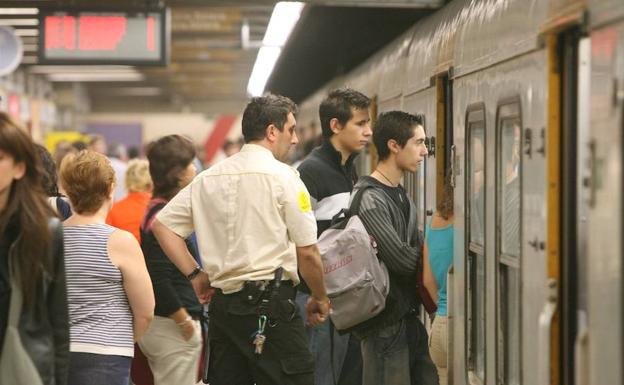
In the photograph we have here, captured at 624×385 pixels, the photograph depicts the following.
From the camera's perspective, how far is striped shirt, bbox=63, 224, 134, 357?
4.32m

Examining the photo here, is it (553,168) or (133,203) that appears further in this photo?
(133,203)

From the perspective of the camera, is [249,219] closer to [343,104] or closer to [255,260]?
[255,260]

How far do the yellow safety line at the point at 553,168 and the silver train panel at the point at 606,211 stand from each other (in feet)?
1.53

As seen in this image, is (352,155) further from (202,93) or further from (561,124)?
(202,93)

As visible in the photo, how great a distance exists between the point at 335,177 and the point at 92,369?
2001 mm

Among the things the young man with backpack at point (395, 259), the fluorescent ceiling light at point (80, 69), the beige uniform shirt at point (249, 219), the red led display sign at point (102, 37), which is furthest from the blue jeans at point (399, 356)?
the fluorescent ceiling light at point (80, 69)

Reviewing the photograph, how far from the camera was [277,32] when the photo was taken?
528 inches

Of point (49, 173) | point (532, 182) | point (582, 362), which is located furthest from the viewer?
point (49, 173)

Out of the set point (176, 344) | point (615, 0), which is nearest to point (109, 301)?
point (176, 344)

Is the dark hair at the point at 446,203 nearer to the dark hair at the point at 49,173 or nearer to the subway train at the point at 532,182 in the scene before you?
the subway train at the point at 532,182

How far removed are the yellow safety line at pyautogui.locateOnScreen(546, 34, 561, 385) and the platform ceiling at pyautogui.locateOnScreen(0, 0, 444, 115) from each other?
3700 millimetres

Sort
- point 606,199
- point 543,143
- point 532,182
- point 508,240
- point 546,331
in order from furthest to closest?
point 508,240, point 532,182, point 543,143, point 546,331, point 606,199

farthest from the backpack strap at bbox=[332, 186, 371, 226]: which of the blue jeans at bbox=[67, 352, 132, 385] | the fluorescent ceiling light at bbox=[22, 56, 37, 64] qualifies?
the fluorescent ceiling light at bbox=[22, 56, 37, 64]

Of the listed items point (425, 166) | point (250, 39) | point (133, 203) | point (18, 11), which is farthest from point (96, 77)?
point (425, 166)
